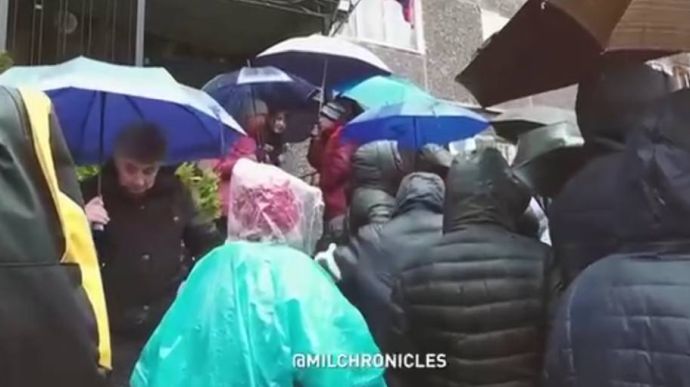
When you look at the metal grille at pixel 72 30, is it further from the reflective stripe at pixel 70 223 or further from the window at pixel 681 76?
the reflective stripe at pixel 70 223

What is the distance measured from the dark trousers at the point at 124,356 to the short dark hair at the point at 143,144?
838 mm

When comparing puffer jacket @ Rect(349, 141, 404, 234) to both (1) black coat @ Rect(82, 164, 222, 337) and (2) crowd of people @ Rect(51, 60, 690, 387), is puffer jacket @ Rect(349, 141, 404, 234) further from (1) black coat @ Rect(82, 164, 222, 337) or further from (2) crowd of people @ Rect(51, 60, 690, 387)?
(1) black coat @ Rect(82, 164, 222, 337)

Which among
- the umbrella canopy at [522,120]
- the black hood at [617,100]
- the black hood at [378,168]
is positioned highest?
the black hood at [617,100]

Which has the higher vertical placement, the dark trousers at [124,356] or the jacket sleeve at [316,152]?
the jacket sleeve at [316,152]

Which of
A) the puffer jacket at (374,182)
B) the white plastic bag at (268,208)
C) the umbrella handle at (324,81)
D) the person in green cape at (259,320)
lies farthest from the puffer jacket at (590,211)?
the umbrella handle at (324,81)

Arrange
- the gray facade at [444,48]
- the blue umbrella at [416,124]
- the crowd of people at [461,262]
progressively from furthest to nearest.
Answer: the gray facade at [444,48]
the blue umbrella at [416,124]
the crowd of people at [461,262]

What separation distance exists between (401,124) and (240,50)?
4.17 metres

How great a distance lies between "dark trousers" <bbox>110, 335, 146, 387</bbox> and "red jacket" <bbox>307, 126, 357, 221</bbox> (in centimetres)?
180

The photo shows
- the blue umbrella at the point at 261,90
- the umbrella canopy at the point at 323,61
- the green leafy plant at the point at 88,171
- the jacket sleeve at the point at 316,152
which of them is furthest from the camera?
the umbrella canopy at the point at 323,61

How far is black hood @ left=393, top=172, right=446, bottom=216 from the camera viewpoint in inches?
184

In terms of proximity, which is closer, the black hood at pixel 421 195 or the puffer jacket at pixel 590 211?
the puffer jacket at pixel 590 211

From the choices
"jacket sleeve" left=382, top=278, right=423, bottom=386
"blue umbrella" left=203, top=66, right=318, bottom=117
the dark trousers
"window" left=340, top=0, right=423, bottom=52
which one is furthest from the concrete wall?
"jacket sleeve" left=382, top=278, right=423, bottom=386

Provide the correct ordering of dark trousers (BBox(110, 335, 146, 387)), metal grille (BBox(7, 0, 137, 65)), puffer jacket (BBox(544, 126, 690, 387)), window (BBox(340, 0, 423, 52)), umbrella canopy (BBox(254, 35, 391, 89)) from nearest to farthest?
puffer jacket (BBox(544, 126, 690, 387)), dark trousers (BBox(110, 335, 146, 387)), umbrella canopy (BBox(254, 35, 391, 89)), metal grille (BBox(7, 0, 137, 65)), window (BBox(340, 0, 423, 52))

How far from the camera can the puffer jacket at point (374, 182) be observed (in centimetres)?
510
